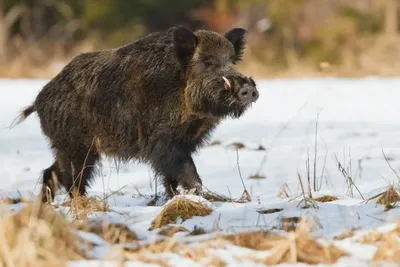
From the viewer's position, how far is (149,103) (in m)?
6.52

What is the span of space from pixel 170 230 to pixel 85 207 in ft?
3.29

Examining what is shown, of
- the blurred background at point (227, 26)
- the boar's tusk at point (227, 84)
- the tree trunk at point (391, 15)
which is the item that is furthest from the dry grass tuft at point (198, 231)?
the tree trunk at point (391, 15)

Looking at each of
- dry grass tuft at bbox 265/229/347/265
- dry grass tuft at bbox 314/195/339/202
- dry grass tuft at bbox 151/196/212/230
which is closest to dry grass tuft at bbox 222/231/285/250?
A: dry grass tuft at bbox 265/229/347/265

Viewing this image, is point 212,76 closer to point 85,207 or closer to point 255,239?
point 85,207

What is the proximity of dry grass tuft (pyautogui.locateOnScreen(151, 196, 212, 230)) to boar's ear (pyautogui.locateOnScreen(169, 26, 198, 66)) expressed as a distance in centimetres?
172

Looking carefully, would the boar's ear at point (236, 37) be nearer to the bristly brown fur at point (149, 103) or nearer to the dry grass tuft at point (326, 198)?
the bristly brown fur at point (149, 103)

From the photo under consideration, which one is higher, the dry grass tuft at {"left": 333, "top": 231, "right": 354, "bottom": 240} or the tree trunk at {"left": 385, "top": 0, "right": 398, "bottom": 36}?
the tree trunk at {"left": 385, "top": 0, "right": 398, "bottom": 36}

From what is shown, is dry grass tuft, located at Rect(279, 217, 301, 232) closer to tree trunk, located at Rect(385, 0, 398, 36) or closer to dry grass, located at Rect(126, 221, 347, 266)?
dry grass, located at Rect(126, 221, 347, 266)

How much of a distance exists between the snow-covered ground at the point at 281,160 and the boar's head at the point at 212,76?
2.02ft

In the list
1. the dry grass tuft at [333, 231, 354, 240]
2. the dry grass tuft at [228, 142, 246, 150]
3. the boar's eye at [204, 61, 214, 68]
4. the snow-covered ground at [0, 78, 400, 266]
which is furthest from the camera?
the dry grass tuft at [228, 142, 246, 150]

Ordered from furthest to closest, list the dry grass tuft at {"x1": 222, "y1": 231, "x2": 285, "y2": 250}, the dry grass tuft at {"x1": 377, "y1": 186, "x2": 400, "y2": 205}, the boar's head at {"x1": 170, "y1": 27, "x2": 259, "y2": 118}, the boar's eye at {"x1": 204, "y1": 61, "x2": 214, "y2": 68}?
the boar's eye at {"x1": 204, "y1": 61, "x2": 214, "y2": 68} < the boar's head at {"x1": 170, "y1": 27, "x2": 259, "y2": 118} < the dry grass tuft at {"x1": 377, "y1": 186, "x2": 400, "y2": 205} < the dry grass tuft at {"x1": 222, "y1": 231, "x2": 285, "y2": 250}

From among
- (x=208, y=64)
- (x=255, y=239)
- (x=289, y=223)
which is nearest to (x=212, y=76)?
(x=208, y=64)

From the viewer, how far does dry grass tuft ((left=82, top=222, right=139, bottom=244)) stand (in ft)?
14.1

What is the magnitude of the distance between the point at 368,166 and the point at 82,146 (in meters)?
2.68
